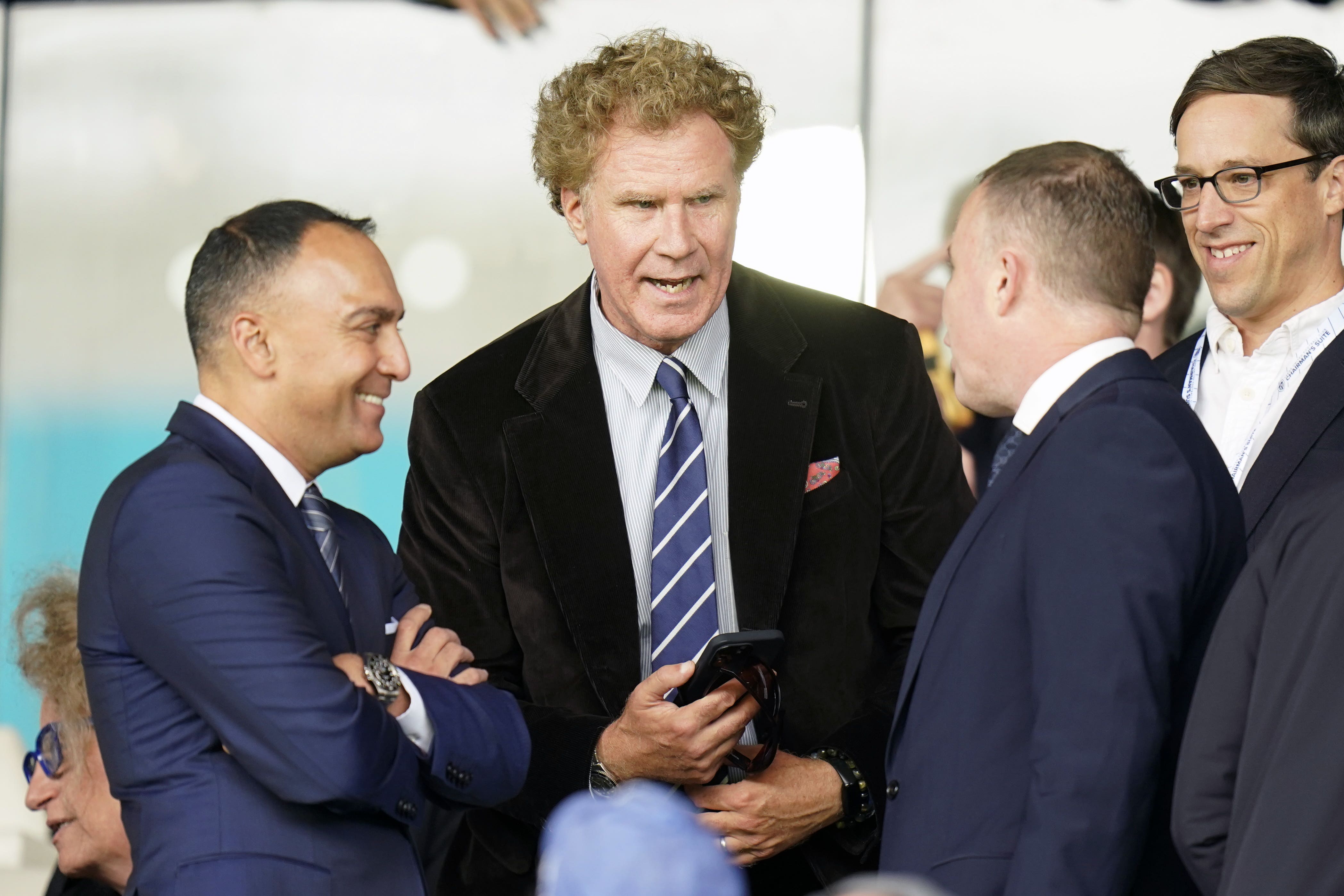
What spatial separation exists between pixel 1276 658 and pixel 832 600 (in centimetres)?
97

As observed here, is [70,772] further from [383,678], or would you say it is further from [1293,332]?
[1293,332]

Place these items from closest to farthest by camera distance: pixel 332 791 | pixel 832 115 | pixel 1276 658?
1. pixel 1276 658
2. pixel 332 791
3. pixel 832 115

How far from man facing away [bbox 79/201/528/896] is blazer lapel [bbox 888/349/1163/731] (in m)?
0.57

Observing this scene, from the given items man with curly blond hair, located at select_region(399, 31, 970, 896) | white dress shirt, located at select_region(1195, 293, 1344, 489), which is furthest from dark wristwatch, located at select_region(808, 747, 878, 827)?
white dress shirt, located at select_region(1195, 293, 1344, 489)

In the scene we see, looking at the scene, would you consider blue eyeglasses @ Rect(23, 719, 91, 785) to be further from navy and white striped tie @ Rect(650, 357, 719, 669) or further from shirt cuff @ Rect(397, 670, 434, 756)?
navy and white striped tie @ Rect(650, 357, 719, 669)

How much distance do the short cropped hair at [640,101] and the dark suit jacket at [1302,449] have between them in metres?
1.02

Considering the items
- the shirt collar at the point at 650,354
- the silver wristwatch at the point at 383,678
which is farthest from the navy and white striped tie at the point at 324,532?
the shirt collar at the point at 650,354

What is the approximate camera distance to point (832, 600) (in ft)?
8.55

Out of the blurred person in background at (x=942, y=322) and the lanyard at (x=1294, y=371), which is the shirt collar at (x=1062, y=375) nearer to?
the lanyard at (x=1294, y=371)

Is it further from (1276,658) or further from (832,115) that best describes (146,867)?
(832,115)

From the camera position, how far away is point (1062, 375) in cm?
200

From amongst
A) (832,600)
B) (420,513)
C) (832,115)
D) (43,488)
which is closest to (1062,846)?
(832,600)

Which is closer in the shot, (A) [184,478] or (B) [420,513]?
(A) [184,478]

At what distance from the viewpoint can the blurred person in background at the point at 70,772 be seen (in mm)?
2535
